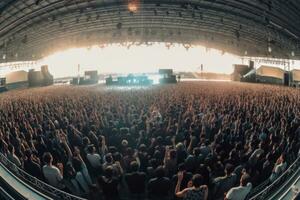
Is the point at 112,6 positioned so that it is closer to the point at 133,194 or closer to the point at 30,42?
the point at 30,42

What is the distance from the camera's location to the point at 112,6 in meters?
35.8

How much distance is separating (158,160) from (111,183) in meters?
1.67

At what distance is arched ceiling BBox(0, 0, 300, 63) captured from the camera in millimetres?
31828

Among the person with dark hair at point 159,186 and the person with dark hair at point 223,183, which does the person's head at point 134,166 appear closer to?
the person with dark hair at point 159,186

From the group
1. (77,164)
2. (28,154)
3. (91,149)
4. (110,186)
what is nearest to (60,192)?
(110,186)

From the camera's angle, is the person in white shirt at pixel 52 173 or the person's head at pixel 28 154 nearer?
the person in white shirt at pixel 52 173

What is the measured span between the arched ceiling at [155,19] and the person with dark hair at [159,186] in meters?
20.7

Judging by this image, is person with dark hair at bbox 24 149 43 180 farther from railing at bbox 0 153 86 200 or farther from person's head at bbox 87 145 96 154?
person's head at bbox 87 145 96 154

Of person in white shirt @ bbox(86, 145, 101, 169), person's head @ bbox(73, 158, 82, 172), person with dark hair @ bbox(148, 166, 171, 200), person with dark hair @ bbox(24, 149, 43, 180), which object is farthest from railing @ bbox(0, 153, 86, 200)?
person with dark hair @ bbox(148, 166, 171, 200)

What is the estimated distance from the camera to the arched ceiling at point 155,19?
31.8 m

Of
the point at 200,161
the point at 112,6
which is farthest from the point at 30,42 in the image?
the point at 200,161

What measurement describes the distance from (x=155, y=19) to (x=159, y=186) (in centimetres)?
3858

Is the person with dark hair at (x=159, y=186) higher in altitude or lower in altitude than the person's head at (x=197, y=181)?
lower

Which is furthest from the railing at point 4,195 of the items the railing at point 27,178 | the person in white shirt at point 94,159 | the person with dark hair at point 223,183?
the person with dark hair at point 223,183
